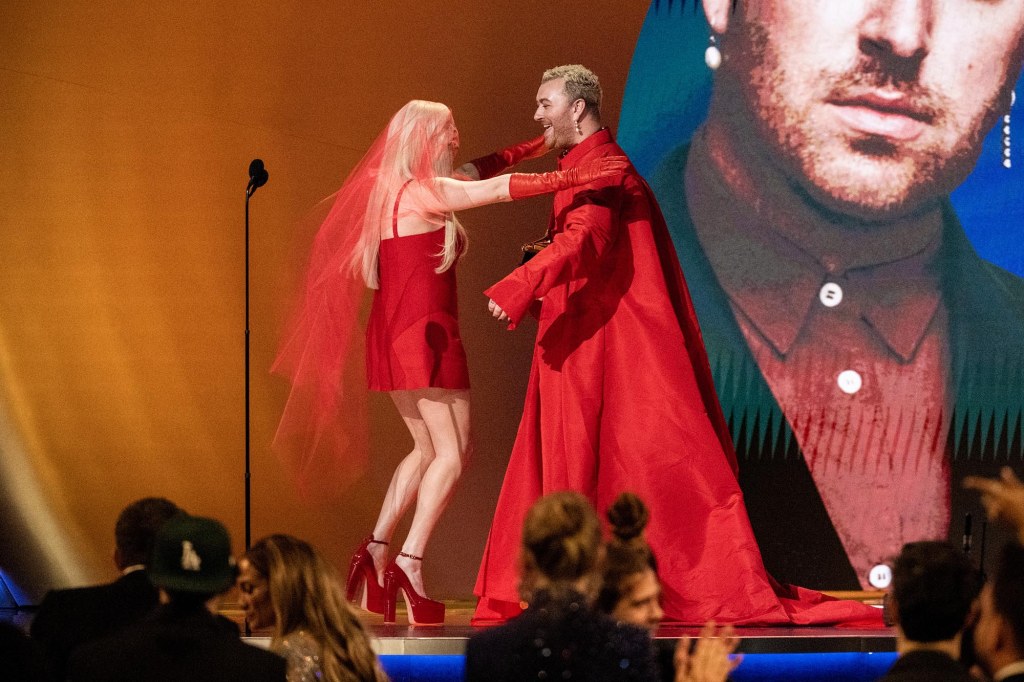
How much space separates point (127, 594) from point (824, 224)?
12.8ft

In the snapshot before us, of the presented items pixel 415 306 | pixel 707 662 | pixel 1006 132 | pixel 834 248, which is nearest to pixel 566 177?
pixel 415 306

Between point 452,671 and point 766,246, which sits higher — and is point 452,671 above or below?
below

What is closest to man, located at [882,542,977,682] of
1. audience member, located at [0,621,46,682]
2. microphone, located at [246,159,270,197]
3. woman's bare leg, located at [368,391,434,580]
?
audience member, located at [0,621,46,682]

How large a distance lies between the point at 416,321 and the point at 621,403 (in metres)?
0.74

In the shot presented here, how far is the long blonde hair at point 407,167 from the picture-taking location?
484 cm

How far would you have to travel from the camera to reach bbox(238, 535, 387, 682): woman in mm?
2768

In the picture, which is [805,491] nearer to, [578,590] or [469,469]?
[469,469]

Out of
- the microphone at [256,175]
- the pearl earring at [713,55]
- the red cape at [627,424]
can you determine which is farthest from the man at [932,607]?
the pearl earring at [713,55]

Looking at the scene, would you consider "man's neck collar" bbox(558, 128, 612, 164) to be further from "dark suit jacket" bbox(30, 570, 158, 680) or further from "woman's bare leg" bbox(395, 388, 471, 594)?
"dark suit jacket" bbox(30, 570, 158, 680)

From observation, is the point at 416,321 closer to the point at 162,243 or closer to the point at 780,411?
the point at 162,243

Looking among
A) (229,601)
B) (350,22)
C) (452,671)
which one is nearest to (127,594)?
(452,671)

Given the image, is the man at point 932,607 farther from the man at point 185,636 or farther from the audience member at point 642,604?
the man at point 185,636

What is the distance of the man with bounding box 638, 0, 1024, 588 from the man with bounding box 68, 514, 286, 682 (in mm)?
3894

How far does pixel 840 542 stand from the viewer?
604cm
